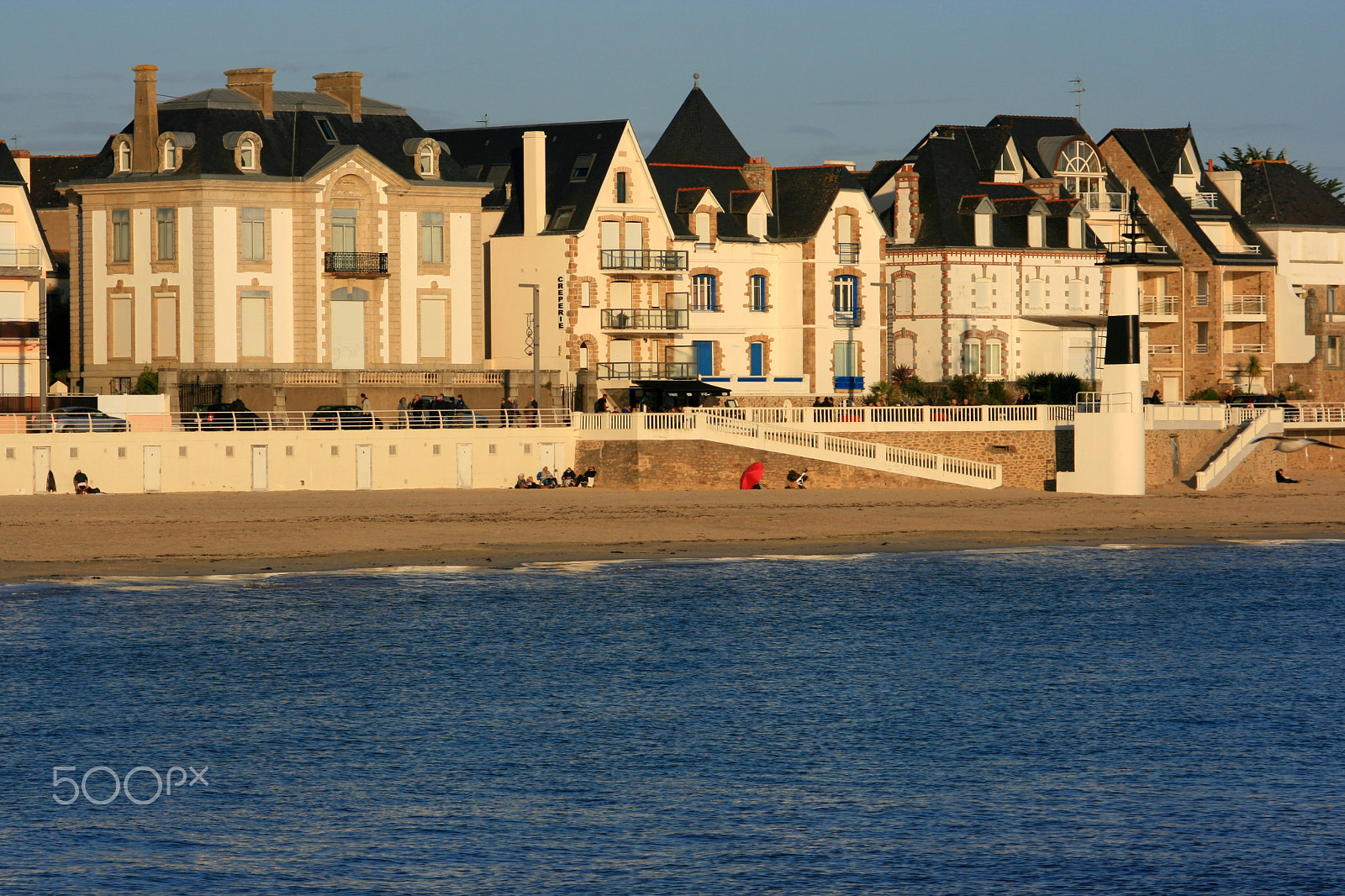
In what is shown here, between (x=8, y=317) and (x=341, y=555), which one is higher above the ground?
(x=8, y=317)

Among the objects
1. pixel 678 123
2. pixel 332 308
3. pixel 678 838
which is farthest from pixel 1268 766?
pixel 678 123

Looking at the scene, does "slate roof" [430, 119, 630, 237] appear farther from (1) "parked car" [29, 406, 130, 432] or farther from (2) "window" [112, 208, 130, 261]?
(1) "parked car" [29, 406, 130, 432]

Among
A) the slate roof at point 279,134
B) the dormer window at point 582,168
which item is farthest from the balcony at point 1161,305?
the slate roof at point 279,134

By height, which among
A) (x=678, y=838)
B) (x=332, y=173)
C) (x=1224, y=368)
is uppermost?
(x=332, y=173)

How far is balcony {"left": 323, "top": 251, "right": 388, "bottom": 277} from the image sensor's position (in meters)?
64.2

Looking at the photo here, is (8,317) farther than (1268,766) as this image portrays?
Yes

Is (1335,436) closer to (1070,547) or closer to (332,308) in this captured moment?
(1070,547)

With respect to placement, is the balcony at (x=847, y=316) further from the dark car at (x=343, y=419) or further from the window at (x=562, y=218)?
the dark car at (x=343, y=419)

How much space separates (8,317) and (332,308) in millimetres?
11037

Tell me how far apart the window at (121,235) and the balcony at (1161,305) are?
45177 mm

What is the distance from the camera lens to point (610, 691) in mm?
30250

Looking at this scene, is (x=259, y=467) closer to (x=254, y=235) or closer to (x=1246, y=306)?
(x=254, y=235)

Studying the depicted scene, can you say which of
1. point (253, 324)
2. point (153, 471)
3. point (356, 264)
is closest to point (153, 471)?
point (153, 471)

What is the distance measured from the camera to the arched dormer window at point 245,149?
63312mm
